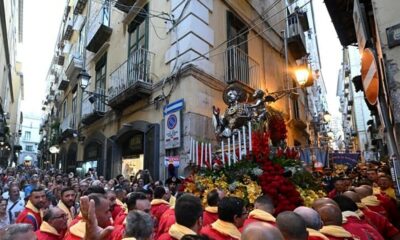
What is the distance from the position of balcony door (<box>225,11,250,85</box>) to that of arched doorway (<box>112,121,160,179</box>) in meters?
3.08

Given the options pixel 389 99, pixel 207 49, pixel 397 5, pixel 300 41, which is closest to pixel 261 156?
pixel 389 99

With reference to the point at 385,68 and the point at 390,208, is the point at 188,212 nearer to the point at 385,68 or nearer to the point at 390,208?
the point at 385,68

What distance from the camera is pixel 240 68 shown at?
11.6 m

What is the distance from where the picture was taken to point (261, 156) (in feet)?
15.0

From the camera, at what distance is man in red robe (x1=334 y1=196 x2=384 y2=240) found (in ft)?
11.1

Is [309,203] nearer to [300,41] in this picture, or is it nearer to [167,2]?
[167,2]

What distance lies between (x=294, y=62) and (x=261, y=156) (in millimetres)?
14234

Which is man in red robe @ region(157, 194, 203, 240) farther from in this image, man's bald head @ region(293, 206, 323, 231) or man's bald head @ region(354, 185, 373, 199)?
man's bald head @ region(354, 185, 373, 199)

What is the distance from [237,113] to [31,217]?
4520mm

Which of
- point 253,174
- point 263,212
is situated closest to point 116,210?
point 253,174

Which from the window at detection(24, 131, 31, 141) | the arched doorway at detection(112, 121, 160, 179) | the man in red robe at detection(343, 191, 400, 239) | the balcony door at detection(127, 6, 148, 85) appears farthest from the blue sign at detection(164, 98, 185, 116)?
the window at detection(24, 131, 31, 141)

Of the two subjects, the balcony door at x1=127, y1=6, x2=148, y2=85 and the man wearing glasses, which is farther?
the balcony door at x1=127, y1=6, x2=148, y2=85

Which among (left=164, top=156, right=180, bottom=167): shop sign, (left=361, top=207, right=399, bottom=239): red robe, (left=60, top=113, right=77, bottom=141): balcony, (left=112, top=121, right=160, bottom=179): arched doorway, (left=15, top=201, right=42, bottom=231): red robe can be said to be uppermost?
(left=60, top=113, right=77, bottom=141): balcony

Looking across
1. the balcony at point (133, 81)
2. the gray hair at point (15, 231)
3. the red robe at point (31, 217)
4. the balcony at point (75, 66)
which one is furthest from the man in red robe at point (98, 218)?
the balcony at point (75, 66)
